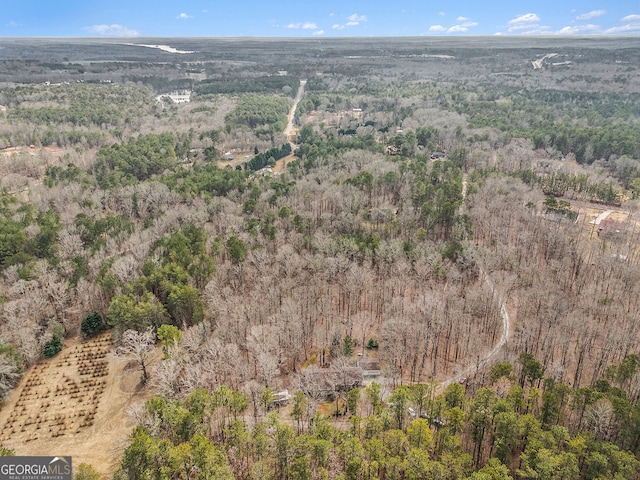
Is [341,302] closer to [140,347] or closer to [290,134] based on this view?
[140,347]

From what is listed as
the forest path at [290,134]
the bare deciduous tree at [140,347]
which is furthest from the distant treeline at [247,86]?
the bare deciduous tree at [140,347]

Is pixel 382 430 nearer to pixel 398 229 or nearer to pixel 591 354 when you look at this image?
pixel 591 354

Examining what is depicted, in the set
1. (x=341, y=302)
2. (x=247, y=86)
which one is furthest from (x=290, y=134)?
(x=341, y=302)

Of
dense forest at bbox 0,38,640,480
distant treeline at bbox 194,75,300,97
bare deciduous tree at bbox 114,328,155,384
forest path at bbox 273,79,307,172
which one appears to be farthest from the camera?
distant treeline at bbox 194,75,300,97

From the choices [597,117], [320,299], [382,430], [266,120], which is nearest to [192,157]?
[266,120]

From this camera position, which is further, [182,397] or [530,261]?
[530,261]

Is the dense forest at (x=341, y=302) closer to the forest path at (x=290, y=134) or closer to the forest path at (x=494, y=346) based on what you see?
the forest path at (x=494, y=346)

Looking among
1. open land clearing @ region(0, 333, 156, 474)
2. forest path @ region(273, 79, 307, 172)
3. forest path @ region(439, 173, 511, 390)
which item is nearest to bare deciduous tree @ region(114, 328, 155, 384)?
open land clearing @ region(0, 333, 156, 474)

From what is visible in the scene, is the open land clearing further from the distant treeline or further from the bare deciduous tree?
the distant treeline
